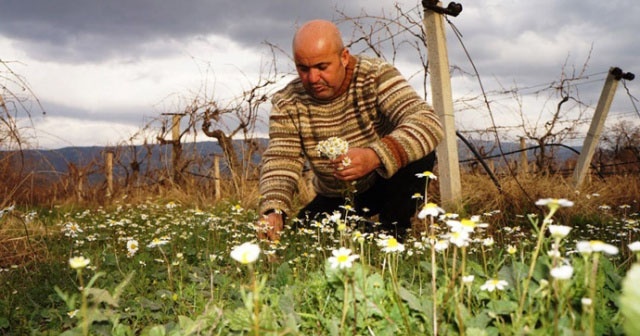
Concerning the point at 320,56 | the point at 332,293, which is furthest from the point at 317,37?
the point at 332,293

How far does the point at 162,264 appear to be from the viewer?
11.4ft

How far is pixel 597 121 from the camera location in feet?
27.3

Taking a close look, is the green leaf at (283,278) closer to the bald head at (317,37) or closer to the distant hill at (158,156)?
the bald head at (317,37)

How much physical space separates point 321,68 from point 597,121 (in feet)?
19.8

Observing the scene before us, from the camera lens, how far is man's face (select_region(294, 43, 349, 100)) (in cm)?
376

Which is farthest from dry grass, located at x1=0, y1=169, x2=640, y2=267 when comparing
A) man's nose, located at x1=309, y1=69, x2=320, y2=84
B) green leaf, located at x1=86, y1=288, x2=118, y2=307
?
green leaf, located at x1=86, y1=288, x2=118, y2=307

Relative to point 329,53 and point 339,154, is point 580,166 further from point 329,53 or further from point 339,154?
point 339,154

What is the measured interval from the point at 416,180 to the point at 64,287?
275cm

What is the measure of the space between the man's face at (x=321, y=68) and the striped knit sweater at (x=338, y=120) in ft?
0.47

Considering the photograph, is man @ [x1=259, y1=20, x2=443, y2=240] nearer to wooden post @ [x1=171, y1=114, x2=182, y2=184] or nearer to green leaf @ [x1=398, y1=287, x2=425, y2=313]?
green leaf @ [x1=398, y1=287, x2=425, y2=313]

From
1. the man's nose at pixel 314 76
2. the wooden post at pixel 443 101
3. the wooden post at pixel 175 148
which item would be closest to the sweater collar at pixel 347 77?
the man's nose at pixel 314 76

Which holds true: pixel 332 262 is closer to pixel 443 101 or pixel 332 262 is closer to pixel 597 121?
pixel 443 101

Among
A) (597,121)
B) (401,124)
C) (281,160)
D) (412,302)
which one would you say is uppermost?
(597,121)

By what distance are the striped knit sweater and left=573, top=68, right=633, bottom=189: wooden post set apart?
193 inches
